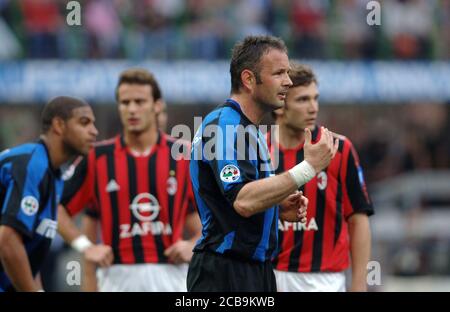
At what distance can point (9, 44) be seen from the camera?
52.0 ft

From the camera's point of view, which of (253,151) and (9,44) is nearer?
(253,151)

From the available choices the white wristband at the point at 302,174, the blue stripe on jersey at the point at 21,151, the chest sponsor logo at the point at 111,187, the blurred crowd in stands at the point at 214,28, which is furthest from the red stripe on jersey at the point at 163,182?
the blurred crowd in stands at the point at 214,28

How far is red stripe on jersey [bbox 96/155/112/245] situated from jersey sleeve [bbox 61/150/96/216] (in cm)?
6

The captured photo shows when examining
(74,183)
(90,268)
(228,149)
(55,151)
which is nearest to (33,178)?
(55,151)

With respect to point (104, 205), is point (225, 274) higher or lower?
lower

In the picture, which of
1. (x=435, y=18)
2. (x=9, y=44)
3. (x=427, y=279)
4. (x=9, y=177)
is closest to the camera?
(x=9, y=177)

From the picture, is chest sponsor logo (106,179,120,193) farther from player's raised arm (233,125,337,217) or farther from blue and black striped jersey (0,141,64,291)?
player's raised arm (233,125,337,217)

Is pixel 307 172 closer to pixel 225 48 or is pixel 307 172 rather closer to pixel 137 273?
pixel 137 273

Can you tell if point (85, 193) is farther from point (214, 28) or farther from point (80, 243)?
point (214, 28)

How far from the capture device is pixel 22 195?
6.96m

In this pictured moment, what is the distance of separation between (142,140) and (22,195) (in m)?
1.52

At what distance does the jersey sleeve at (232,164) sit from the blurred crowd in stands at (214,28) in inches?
418
